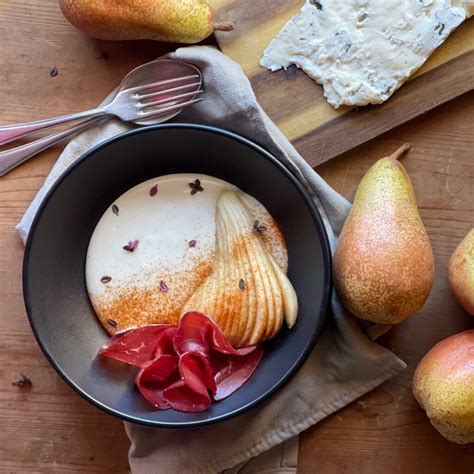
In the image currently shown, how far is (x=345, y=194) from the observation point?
0.99 meters

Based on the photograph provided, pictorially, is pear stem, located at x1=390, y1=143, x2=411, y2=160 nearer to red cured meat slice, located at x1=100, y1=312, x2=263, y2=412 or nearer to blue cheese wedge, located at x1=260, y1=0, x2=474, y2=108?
blue cheese wedge, located at x1=260, y1=0, x2=474, y2=108

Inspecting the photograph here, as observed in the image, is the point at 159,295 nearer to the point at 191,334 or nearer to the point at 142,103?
the point at 191,334

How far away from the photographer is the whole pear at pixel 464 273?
0.91 m

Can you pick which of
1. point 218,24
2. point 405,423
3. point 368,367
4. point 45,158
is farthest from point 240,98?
point 405,423

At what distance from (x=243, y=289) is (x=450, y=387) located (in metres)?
0.28

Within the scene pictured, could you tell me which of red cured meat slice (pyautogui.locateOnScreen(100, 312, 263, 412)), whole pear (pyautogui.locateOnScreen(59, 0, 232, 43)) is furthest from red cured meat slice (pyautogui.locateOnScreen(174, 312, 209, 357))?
whole pear (pyautogui.locateOnScreen(59, 0, 232, 43))

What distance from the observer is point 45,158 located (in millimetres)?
995

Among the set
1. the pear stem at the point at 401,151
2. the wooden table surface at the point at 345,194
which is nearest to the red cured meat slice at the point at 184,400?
the wooden table surface at the point at 345,194

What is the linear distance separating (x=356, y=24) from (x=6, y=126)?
484mm

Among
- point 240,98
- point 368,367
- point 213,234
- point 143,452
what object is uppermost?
point 240,98

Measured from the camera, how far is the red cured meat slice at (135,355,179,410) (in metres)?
0.93

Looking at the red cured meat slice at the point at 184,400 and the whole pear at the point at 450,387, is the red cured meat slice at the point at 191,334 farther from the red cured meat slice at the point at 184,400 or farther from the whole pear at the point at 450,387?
the whole pear at the point at 450,387

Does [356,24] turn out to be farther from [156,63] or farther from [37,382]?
[37,382]

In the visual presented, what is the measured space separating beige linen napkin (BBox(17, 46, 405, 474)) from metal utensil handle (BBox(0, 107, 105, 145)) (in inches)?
1.1
